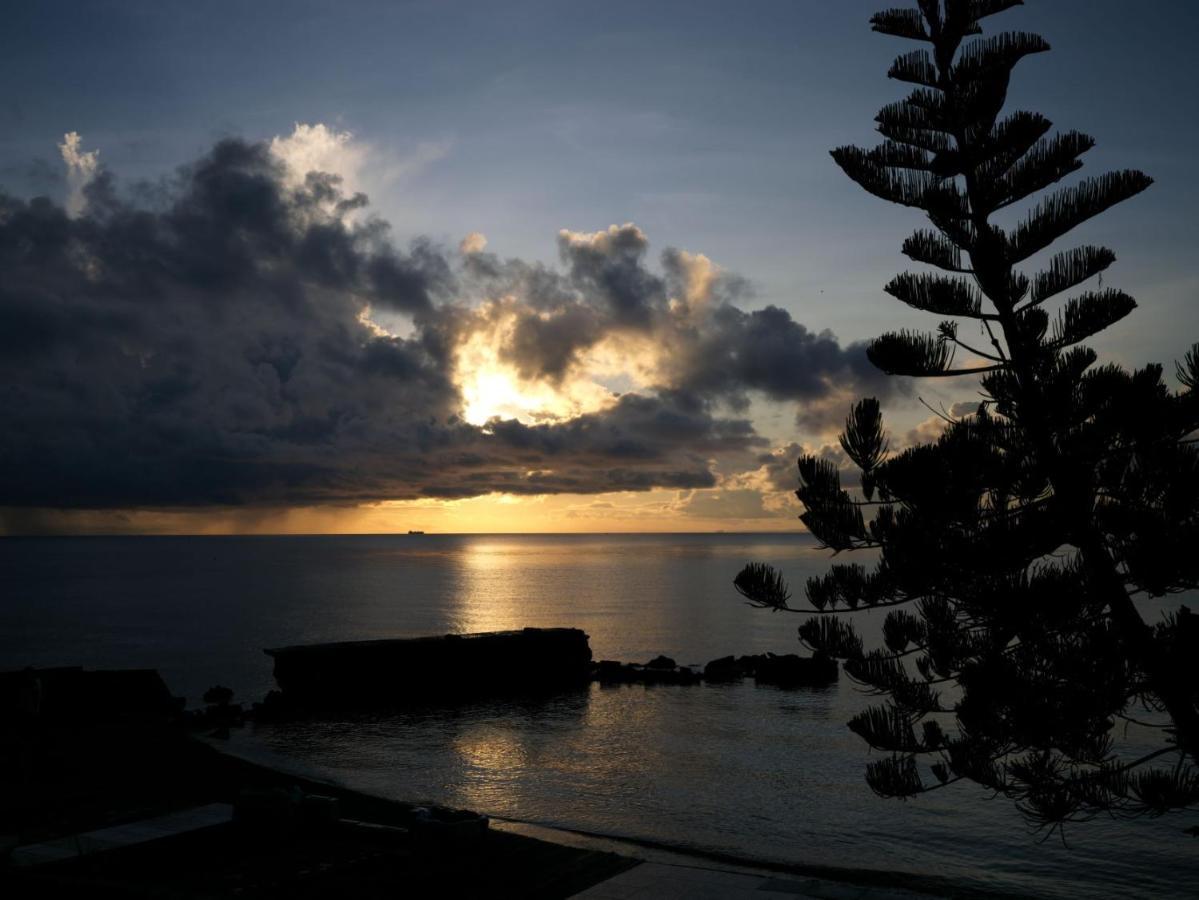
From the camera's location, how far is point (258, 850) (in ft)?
42.4

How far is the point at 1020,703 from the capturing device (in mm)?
8117

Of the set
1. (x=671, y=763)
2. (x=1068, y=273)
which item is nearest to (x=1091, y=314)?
(x=1068, y=273)

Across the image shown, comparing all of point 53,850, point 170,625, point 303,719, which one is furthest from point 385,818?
point 170,625

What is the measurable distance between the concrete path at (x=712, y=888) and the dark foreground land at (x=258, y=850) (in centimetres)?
57

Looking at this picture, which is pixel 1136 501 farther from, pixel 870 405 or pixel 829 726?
pixel 829 726

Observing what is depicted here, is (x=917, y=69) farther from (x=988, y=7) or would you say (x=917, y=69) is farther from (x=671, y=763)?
(x=671, y=763)

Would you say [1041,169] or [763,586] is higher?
[1041,169]

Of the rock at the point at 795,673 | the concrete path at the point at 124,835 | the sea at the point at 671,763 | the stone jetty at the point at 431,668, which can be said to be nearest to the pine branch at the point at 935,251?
the sea at the point at 671,763

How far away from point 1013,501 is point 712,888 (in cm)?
727

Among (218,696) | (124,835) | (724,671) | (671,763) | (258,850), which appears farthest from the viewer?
(724,671)

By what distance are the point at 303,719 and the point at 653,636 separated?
124ft

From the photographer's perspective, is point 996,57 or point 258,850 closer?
point 996,57

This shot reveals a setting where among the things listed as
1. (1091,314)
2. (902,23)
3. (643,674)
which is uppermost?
(902,23)

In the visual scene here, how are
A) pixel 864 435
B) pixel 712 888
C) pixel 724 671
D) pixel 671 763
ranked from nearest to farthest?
pixel 864 435 < pixel 712 888 < pixel 671 763 < pixel 724 671
